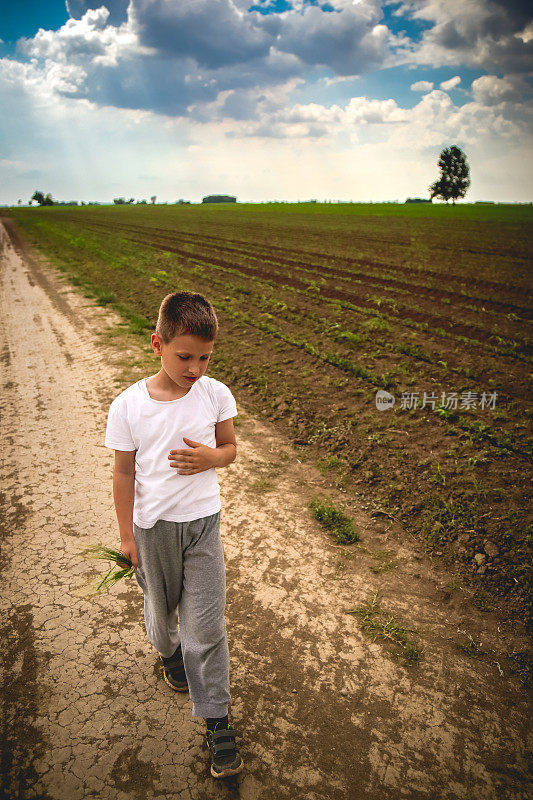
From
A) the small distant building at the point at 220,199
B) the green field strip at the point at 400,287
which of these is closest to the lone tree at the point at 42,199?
the small distant building at the point at 220,199

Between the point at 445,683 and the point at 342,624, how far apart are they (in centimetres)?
65

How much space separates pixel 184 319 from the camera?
5.92 ft

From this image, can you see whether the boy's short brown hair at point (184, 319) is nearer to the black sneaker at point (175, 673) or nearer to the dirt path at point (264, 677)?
the black sneaker at point (175, 673)

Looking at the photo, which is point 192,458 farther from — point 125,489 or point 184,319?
point 184,319

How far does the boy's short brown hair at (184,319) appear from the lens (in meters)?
1.81

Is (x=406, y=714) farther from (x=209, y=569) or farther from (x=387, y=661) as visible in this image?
(x=209, y=569)

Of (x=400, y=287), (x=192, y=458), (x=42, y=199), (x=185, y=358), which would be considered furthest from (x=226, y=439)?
(x=42, y=199)

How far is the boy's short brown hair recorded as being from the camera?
5.92 feet

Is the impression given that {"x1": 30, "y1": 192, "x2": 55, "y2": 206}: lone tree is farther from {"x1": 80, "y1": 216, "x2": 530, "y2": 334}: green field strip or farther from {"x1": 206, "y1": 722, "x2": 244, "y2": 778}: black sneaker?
{"x1": 206, "y1": 722, "x2": 244, "y2": 778}: black sneaker

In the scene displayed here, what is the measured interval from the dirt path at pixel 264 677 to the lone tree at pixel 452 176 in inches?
3891

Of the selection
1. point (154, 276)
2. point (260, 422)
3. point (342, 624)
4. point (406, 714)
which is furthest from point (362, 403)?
point (154, 276)

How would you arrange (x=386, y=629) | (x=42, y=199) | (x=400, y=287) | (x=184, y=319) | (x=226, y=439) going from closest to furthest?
1. (x=184, y=319)
2. (x=226, y=439)
3. (x=386, y=629)
4. (x=400, y=287)
5. (x=42, y=199)

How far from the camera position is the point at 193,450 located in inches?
73.4

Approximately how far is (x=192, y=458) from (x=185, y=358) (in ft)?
1.40
